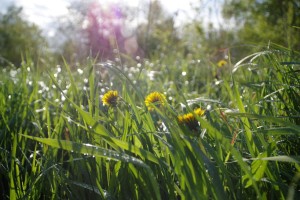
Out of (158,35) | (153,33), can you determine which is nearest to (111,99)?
(158,35)

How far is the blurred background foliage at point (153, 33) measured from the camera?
2.42 m

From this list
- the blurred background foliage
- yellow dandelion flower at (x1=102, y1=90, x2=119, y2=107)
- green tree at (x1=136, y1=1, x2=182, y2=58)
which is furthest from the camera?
green tree at (x1=136, y1=1, x2=182, y2=58)

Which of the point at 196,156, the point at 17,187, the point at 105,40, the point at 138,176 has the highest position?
the point at 196,156

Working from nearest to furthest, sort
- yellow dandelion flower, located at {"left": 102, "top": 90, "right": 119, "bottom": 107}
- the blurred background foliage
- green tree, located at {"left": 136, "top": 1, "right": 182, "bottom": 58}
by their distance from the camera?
yellow dandelion flower, located at {"left": 102, "top": 90, "right": 119, "bottom": 107} → the blurred background foliage → green tree, located at {"left": 136, "top": 1, "right": 182, "bottom": 58}

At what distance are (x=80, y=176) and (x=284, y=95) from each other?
2.45ft

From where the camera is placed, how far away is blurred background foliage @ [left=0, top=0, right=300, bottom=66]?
2417 millimetres

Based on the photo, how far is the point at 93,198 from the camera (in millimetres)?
1015

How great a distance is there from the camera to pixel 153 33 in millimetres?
10102

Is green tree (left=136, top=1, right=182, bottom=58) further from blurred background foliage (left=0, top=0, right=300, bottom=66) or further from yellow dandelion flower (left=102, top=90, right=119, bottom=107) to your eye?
yellow dandelion flower (left=102, top=90, right=119, bottom=107)

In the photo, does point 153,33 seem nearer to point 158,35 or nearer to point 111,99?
point 158,35

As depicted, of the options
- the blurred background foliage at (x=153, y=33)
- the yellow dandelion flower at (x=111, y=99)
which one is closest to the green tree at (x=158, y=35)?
the blurred background foliage at (x=153, y=33)

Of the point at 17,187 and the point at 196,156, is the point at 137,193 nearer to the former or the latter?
the point at 196,156

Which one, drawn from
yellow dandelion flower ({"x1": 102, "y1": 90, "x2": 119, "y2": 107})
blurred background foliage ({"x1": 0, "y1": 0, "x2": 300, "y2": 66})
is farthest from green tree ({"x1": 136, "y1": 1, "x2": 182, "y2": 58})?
yellow dandelion flower ({"x1": 102, "y1": 90, "x2": 119, "y2": 107})

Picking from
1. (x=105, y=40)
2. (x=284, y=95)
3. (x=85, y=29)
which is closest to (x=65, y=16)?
(x=85, y=29)
